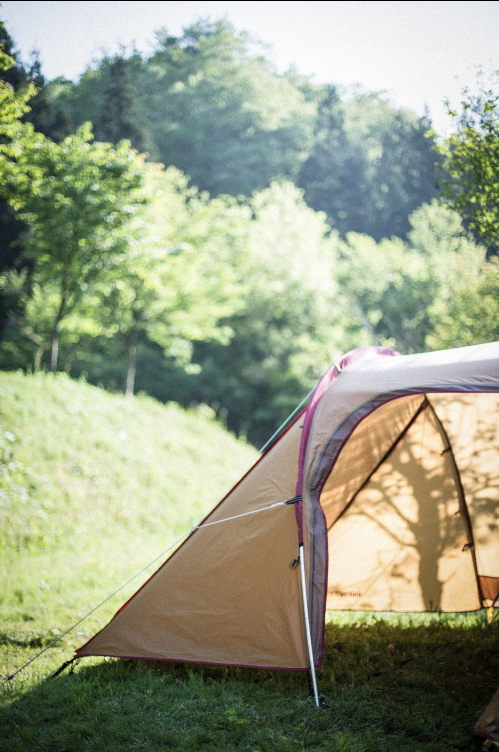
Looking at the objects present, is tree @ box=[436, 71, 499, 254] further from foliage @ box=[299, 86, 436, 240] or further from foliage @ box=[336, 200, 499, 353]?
foliage @ box=[299, 86, 436, 240]

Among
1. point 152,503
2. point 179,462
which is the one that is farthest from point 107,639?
point 179,462

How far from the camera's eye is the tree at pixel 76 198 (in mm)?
8773

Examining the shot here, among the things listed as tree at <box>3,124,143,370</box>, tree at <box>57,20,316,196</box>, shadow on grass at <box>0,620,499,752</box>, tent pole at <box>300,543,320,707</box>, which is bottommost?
shadow on grass at <box>0,620,499,752</box>

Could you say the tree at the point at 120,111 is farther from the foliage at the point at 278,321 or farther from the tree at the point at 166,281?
the foliage at the point at 278,321

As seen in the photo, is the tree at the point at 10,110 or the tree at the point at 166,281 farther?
the tree at the point at 166,281

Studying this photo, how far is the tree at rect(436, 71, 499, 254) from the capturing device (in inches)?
208

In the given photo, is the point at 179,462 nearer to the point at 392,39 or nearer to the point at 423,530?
the point at 423,530

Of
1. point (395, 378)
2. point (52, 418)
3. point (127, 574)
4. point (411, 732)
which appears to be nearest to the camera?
point (411, 732)

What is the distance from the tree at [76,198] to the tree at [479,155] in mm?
5494

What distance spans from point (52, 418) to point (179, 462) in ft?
8.16

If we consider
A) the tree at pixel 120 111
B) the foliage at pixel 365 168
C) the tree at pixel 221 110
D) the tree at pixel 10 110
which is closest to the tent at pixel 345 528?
the tree at pixel 10 110

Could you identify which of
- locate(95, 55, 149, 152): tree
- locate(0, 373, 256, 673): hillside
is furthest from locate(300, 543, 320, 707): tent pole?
locate(95, 55, 149, 152): tree

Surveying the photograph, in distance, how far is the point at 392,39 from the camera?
759 centimetres

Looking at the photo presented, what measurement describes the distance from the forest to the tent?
8.29 ft
